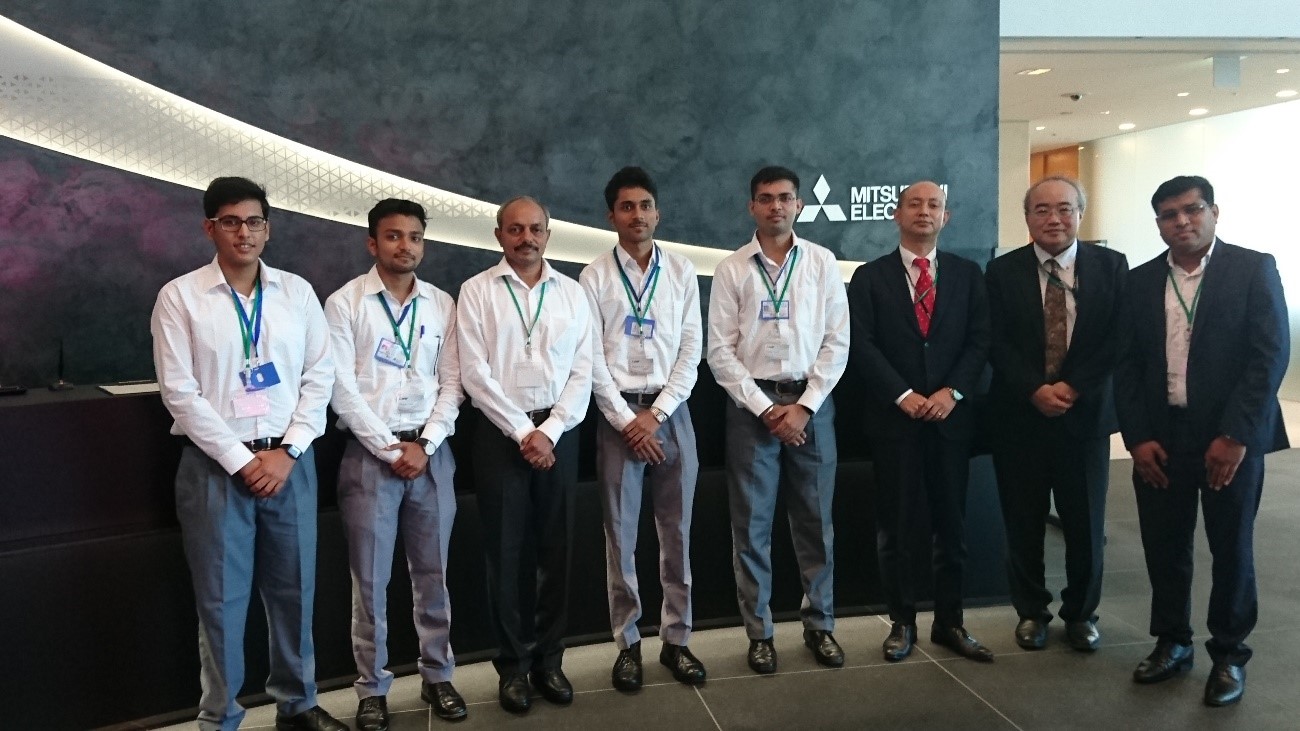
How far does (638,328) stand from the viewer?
363 cm

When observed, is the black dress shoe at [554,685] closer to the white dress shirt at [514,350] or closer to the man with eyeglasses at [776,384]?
the man with eyeglasses at [776,384]

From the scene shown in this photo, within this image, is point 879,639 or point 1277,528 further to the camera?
point 1277,528

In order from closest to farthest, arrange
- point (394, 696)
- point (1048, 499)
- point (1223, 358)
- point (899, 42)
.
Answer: point (1223, 358) < point (394, 696) < point (1048, 499) < point (899, 42)

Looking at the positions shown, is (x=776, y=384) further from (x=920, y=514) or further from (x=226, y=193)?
(x=226, y=193)

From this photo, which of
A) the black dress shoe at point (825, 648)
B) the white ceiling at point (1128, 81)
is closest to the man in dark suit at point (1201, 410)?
the black dress shoe at point (825, 648)

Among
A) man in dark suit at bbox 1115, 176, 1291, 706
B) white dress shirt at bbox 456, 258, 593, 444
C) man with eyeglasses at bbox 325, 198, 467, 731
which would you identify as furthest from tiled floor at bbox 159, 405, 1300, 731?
white dress shirt at bbox 456, 258, 593, 444

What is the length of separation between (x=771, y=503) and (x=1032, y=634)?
1232 millimetres

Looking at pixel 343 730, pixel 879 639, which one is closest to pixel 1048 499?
pixel 879 639

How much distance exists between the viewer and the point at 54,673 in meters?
3.20

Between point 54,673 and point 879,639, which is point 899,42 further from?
point 54,673

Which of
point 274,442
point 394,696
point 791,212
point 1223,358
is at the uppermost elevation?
point 791,212

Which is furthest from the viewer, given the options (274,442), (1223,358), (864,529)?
(864,529)

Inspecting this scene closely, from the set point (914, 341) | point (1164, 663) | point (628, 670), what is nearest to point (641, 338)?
point (914, 341)

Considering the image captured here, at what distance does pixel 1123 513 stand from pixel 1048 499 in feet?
8.97
